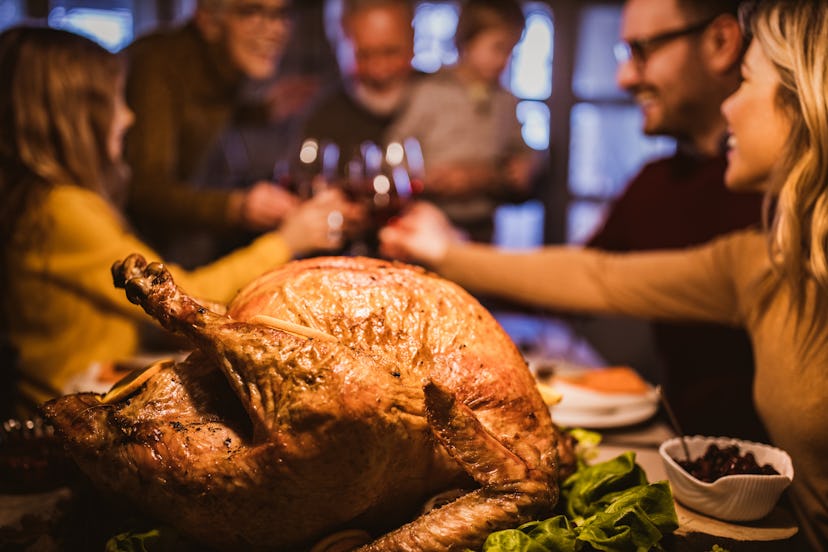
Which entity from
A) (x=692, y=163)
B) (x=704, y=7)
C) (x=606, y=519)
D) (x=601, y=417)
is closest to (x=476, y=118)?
(x=692, y=163)

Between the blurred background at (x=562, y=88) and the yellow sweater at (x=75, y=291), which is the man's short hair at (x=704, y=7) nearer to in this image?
the yellow sweater at (x=75, y=291)

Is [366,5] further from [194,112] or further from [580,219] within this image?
[580,219]

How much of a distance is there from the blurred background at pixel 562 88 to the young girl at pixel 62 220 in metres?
4.57

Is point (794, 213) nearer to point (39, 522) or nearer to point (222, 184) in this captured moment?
point (39, 522)

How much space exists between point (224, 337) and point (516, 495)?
20.3 inches

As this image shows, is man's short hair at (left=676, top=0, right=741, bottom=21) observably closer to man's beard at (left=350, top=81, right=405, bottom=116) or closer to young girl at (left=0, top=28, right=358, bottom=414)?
young girl at (left=0, top=28, right=358, bottom=414)

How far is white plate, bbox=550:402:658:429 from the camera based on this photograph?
184 centimetres

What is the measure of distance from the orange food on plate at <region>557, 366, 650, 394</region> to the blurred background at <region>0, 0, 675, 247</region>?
4913 millimetres

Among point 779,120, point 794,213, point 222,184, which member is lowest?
point 222,184

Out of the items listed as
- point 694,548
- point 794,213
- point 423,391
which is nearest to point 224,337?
point 423,391

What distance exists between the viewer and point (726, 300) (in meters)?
2.12

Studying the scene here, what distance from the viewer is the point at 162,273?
1.17 meters

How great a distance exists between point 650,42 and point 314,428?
2.20 m

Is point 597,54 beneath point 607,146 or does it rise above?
above
